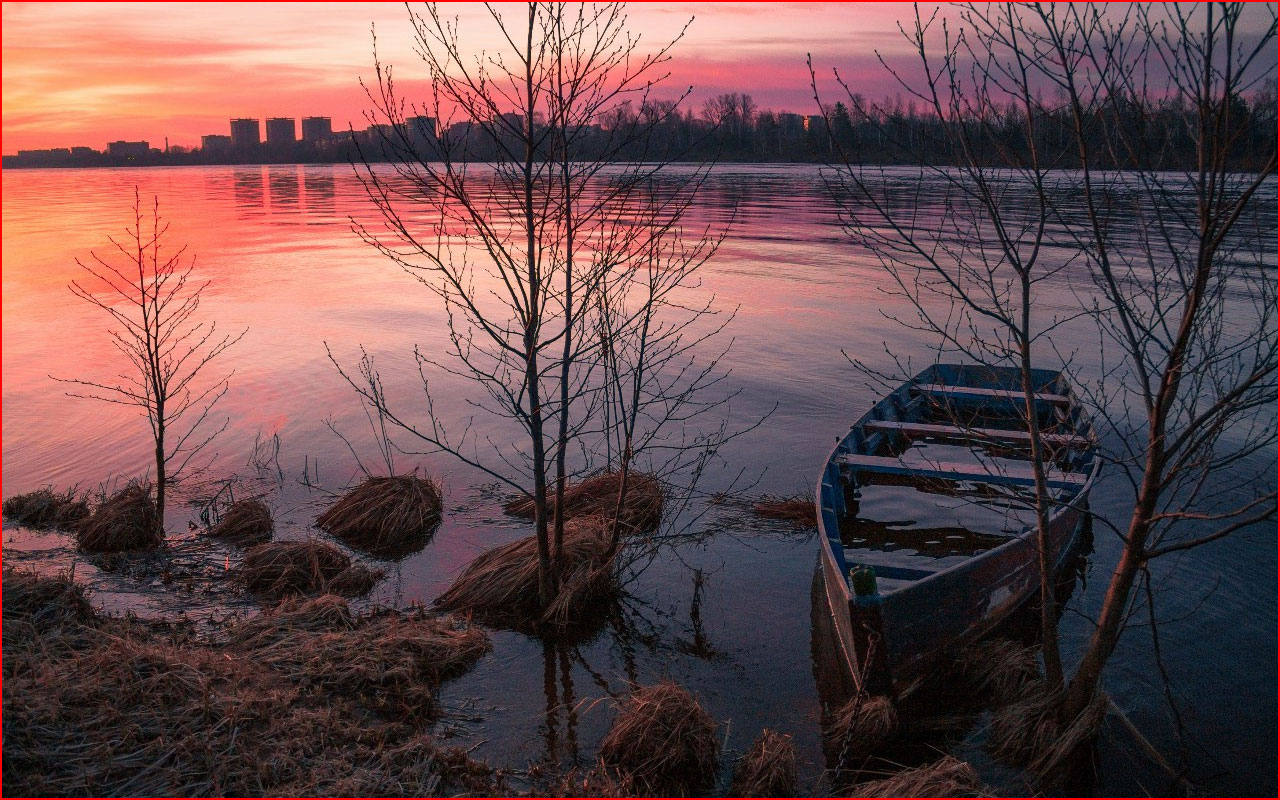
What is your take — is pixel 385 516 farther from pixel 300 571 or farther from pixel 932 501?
pixel 932 501

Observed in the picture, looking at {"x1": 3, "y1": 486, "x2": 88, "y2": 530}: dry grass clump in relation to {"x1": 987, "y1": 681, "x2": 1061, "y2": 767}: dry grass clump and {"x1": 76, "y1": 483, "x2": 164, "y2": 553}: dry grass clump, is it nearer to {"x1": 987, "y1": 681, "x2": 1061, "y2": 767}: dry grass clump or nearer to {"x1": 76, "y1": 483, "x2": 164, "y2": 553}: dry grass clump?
{"x1": 76, "y1": 483, "x2": 164, "y2": 553}: dry grass clump

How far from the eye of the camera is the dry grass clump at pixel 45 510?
960cm

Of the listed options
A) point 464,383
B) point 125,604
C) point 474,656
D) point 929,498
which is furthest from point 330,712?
point 464,383

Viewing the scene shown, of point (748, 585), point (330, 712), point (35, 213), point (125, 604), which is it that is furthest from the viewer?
point (35, 213)

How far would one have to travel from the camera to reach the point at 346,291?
1008 inches

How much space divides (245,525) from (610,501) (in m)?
3.77

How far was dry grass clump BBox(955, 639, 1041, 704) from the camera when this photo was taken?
6602mm

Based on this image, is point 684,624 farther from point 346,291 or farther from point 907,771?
point 346,291

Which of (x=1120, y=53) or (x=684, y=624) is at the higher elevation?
(x=1120, y=53)

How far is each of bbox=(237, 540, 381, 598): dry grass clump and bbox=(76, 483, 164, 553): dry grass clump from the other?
47.8 inches

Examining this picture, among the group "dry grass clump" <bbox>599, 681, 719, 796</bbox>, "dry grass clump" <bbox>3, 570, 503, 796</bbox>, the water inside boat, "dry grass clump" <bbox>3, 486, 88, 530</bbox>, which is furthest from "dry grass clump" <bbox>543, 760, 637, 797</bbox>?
"dry grass clump" <bbox>3, 486, 88, 530</bbox>

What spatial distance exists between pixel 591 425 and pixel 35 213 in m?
52.8

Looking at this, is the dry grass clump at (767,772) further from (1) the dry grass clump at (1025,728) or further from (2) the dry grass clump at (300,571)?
(2) the dry grass clump at (300,571)

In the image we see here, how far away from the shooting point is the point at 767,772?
5.55 m
